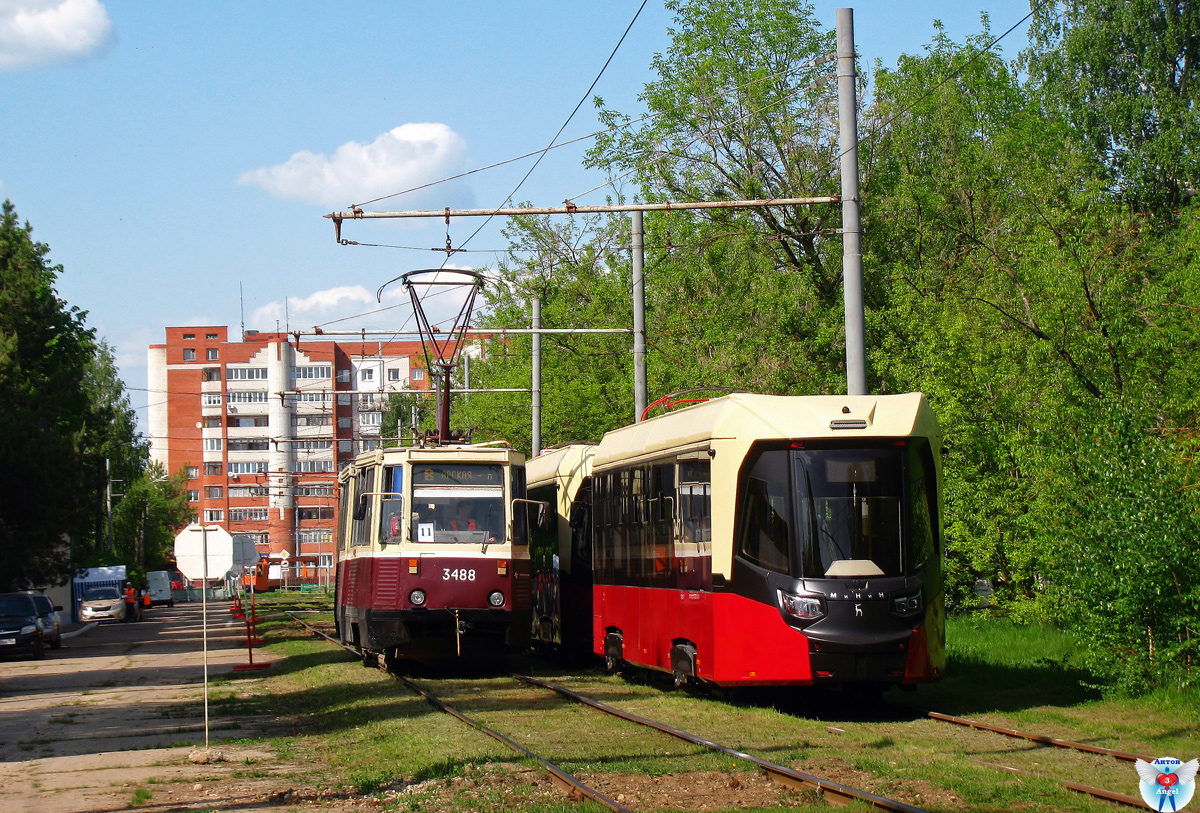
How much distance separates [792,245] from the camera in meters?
32.8

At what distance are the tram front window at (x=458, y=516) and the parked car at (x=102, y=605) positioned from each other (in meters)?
46.8

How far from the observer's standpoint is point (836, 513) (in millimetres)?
13359

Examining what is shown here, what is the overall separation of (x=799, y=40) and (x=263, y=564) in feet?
284

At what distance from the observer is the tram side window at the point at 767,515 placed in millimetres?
13445

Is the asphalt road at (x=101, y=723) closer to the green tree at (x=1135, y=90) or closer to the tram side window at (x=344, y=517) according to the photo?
the tram side window at (x=344, y=517)

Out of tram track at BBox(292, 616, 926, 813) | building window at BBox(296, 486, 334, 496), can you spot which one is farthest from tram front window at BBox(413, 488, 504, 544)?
building window at BBox(296, 486, 334, 496)

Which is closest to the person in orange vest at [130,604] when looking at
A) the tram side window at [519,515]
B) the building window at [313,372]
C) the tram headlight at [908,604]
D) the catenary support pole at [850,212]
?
the tram side window at [519,515]

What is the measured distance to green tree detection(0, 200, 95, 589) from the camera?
41000mm

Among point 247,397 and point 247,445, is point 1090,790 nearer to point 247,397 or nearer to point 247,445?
point 247,397

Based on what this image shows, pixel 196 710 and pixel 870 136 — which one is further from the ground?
pixel 870 136

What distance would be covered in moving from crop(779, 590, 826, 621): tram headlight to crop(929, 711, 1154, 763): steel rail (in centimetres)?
151

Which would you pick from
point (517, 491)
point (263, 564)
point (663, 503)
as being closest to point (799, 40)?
point (517, 491)

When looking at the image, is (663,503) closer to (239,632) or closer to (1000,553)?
(1000,553)

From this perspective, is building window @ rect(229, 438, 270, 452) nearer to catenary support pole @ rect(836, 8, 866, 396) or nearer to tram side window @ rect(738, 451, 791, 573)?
catenary support pole @ rect(836, 8, 866, 396)
